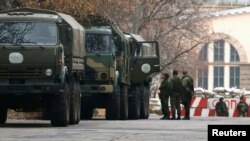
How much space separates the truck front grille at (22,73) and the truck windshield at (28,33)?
23.1 inches

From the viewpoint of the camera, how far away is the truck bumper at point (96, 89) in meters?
33.0

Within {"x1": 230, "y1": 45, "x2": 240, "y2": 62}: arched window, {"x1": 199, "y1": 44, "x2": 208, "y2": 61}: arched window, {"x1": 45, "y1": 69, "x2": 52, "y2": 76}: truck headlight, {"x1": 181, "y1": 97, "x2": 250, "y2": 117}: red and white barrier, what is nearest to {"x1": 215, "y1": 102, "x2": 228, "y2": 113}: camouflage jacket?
{"x1": 181, "y1": 97, "x2": 250, "y2": 117}: red and white barrier

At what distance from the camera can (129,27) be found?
6094cm

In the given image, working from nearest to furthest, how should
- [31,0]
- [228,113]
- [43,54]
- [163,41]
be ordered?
1. [43,54]
2. [31,0]
3. [228,113]
4. [163,41]

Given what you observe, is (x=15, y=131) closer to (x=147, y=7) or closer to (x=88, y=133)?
(x=88, y=133)

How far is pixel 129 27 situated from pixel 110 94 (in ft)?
89.5

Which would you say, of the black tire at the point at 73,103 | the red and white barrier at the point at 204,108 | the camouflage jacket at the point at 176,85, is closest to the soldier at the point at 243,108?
the red and white barrier at the point at 204,108

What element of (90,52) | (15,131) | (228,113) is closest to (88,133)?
(15,131)

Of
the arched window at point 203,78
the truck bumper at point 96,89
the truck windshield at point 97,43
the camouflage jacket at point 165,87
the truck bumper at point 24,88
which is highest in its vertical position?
the truck windshield at point 97,43

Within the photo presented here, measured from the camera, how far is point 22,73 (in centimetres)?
2550

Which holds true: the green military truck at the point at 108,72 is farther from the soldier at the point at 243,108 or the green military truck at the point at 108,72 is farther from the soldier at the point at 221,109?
the soldier at the point at 243,108

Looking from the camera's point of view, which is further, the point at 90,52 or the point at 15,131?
the point at 90,52

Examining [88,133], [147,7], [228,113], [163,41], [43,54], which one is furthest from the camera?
[163,41]

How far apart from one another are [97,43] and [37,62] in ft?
26.7
